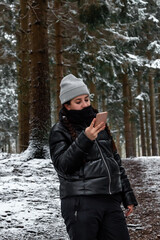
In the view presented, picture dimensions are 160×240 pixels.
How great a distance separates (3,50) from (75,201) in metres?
12.3

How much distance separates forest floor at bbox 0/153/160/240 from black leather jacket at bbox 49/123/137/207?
2.27 m

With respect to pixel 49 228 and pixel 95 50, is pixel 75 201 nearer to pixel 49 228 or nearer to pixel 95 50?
pixel 49 228

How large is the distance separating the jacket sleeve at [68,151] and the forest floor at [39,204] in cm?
231

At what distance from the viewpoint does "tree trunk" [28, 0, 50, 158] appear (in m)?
9.17

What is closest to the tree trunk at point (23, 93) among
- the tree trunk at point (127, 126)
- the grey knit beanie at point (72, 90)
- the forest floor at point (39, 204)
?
the forest floor at point (39, 204)

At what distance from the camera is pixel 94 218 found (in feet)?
7.96

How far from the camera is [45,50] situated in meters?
9.70

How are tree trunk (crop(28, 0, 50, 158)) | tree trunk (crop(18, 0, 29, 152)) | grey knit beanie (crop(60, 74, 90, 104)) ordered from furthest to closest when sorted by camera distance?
1. tree trunk (crop(18, 0, 29, 152))
2. tree trunk (crop(28, 0, 50, 158))
3. grey knit beanie (crop(60, 74, 90, 104))

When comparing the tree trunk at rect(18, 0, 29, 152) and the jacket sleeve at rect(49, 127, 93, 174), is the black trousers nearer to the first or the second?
the jacket sleeve at rect(49, 127, 93, 174)

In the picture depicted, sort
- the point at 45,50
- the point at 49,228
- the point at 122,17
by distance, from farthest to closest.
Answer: the point at 122,17 < the point at 45,50 < the point at 49,228

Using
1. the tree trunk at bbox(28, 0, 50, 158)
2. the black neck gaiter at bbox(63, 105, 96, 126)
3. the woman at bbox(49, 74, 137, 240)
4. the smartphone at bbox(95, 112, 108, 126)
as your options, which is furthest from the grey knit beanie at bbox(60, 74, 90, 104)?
the tree trunk at bbox(28, 0, 50, 158)

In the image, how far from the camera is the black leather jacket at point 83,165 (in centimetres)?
240

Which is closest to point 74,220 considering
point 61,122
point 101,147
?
point 101,147

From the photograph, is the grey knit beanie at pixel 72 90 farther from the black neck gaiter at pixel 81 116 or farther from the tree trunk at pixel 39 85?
the tree trunk at pixel 39 85
